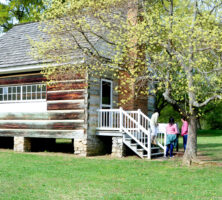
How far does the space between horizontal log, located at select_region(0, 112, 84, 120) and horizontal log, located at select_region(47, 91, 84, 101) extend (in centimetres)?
69

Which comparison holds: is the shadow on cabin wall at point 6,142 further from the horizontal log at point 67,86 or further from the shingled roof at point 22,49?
the horizontal log at point 67,86

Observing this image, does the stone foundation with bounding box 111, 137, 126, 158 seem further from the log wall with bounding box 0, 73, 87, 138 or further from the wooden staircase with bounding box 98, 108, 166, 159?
the log wall with bounding box 0, 73, 87, 138

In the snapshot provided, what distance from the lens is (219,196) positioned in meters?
7.63

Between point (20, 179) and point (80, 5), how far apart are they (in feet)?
21.2

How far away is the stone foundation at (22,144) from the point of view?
17.0 m

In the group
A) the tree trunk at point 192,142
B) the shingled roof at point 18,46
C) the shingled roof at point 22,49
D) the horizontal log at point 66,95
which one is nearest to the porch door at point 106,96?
the horizontal log at point 66,95

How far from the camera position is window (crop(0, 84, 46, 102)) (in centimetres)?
1650

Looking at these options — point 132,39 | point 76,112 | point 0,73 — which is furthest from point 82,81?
Result: point 0,73

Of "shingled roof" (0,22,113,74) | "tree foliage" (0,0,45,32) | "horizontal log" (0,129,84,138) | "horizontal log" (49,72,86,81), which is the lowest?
"horizontal log" (0,129,84,138)

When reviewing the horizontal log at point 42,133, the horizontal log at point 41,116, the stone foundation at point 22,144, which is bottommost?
the stone foundation at point 22,144

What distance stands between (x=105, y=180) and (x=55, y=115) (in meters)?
7.05

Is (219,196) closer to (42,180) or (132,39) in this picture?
(42,180)

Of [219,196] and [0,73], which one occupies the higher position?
[0,73]

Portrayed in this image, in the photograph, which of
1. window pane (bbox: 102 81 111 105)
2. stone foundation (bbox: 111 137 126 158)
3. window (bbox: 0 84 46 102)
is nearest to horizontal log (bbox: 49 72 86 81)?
window (bbox: 0 84 46 102)
